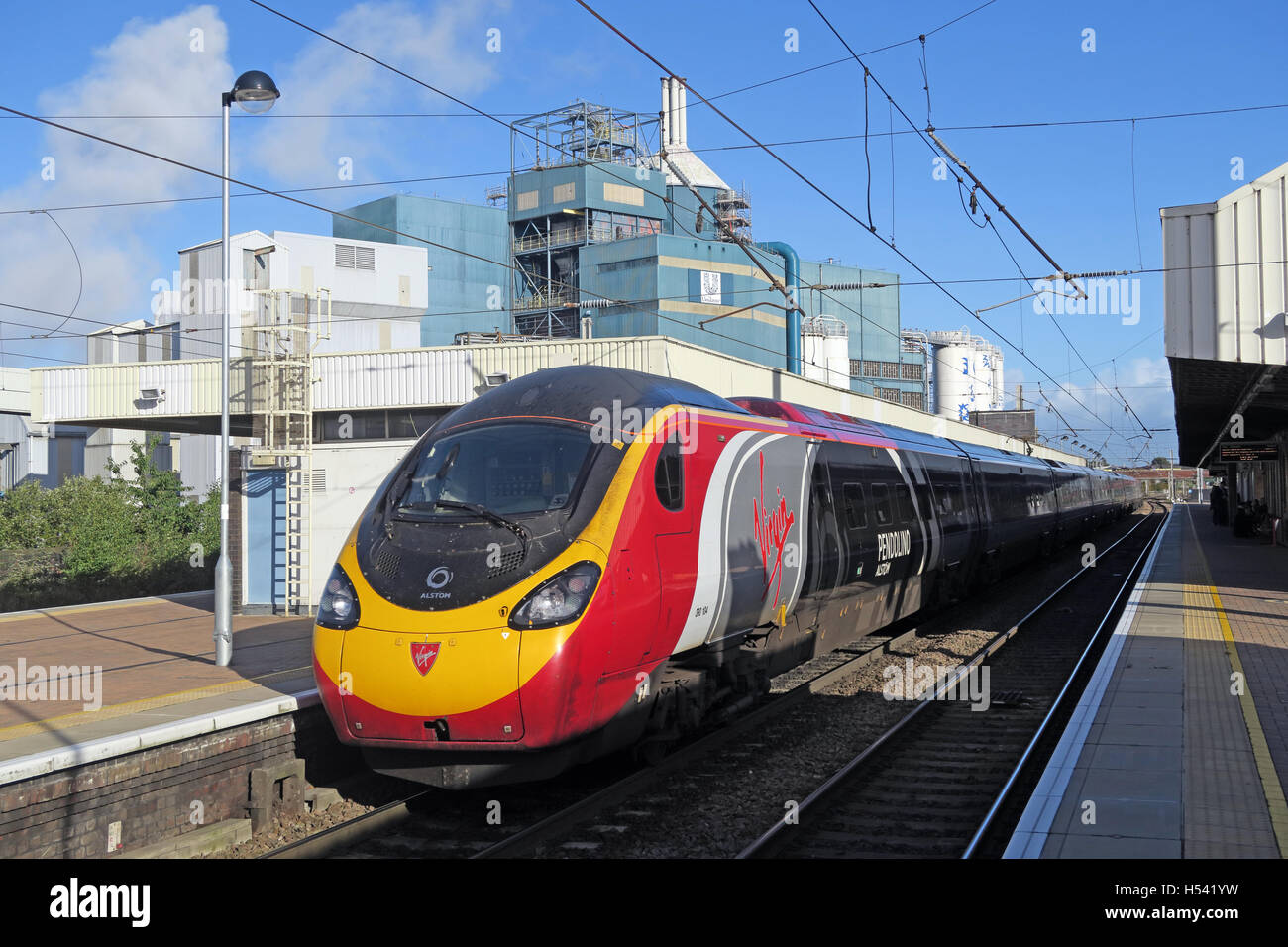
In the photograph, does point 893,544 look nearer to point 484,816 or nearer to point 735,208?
point 484,816

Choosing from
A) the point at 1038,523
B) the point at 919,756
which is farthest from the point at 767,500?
the point at 1038,523

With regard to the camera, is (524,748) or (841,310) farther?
(841,310)

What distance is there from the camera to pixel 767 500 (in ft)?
33.1

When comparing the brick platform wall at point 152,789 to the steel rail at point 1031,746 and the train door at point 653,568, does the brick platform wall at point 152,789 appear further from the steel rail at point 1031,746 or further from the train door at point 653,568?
the steel rail at point 1031,746

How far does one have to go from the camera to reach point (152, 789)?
297 inches

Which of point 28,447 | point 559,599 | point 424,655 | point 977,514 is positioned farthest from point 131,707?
point 28,447

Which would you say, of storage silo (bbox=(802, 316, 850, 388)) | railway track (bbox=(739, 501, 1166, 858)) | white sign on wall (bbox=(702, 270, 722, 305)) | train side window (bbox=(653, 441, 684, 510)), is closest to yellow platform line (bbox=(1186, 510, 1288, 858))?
railway track (bbox=(739, 501, 1166, 858))

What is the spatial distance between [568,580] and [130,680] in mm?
6145

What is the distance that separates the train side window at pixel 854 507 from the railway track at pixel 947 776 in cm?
214

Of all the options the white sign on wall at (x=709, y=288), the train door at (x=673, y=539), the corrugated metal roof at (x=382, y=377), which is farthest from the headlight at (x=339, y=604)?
the white sign on wall at (x=709, y=288)
